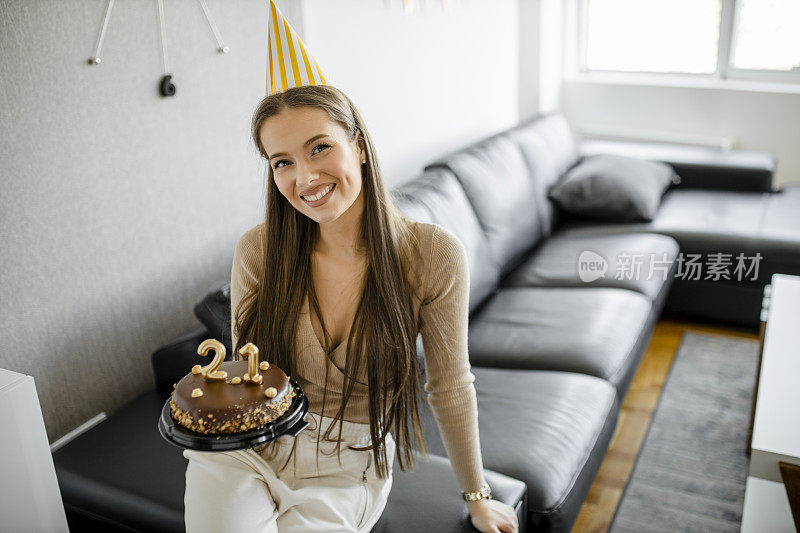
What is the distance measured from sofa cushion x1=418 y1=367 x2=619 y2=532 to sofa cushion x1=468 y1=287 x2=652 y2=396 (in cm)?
5

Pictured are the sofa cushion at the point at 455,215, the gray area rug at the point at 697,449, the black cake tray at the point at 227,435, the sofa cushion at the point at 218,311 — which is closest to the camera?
the black cake tray at the point at 227,435

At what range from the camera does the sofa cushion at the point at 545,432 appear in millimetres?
1511

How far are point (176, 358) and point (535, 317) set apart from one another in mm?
1029

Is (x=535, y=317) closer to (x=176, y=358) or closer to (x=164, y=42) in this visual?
(x=176, y=358)

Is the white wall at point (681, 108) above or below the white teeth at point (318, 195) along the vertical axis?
below

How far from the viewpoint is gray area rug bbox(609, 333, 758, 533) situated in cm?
186

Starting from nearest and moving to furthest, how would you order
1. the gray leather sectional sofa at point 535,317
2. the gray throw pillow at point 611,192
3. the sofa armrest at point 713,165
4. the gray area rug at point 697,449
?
the gray leather sectional sofa at point 535,317 < the gray area rug at point 697,449 < the gray throw pillow at point 611,192 < the sofa armrest at point 713,165

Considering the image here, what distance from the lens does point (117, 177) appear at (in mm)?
1644

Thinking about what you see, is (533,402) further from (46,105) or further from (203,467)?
(46,105)

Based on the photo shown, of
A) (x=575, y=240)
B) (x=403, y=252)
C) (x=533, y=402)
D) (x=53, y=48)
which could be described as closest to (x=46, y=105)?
(x=53, y=48)

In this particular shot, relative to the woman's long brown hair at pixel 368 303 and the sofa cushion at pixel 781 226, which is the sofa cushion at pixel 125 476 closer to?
the woman's long brown hair at pixel 368 303

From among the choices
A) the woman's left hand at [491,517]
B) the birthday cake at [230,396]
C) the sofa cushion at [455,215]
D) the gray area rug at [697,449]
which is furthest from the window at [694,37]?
the birthday cake at [230,396]

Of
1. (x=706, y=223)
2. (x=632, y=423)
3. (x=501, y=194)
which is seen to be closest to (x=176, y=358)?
(x=501, y=194)

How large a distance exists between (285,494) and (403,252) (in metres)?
0.44
